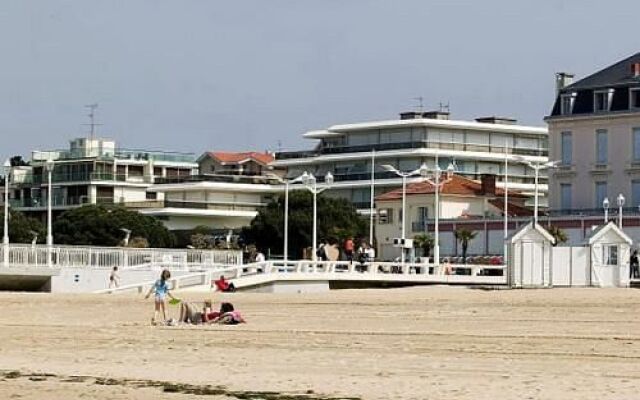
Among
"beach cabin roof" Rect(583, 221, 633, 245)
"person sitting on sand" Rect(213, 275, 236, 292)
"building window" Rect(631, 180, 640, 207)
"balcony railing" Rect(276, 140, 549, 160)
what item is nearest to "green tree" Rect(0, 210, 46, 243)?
"balcony railing" Rect(276, 140, 549, 160)

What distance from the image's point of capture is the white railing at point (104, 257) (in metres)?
61.7

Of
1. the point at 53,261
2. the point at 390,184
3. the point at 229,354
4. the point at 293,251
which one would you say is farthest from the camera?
the point at 390,184

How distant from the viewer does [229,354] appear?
2775cm

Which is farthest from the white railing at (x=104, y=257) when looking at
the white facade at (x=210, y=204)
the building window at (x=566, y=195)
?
the white facade at (x=210, y=204)

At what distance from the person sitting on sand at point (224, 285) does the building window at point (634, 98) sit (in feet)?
→ 120

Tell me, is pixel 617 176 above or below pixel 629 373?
above

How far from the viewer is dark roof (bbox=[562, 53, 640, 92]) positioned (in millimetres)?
91056

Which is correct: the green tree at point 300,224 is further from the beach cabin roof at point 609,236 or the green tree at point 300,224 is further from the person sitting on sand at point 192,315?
the person sitting on sand at point 192,315

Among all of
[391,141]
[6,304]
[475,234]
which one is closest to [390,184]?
[391,141]

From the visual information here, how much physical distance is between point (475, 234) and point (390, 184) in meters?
27.0

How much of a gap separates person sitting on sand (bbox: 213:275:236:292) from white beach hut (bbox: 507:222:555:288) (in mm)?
9285

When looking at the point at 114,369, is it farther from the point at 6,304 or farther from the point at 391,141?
the point at 391,141

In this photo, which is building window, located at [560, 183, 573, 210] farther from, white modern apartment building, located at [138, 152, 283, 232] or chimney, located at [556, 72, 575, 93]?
white modern apartment building, located at [138, 152, 283, 232]

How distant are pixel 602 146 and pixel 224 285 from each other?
1533 inches
